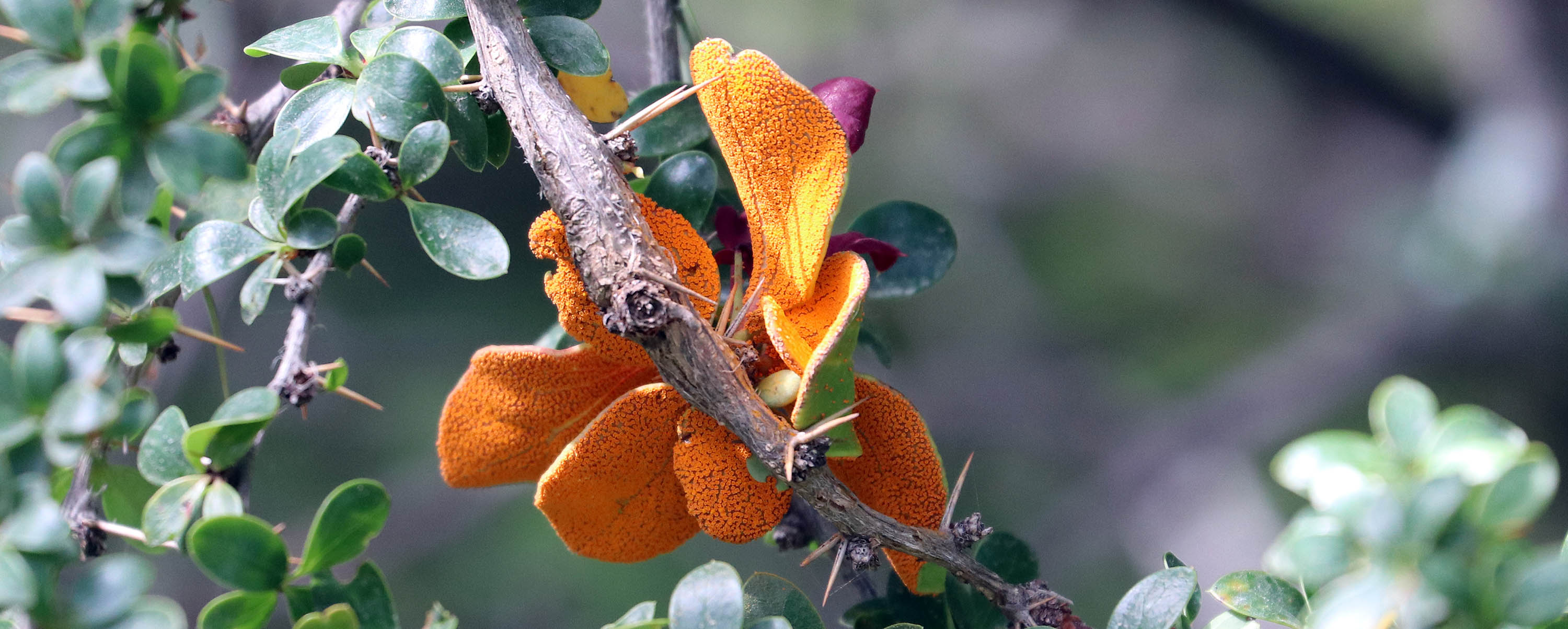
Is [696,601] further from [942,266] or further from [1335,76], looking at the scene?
[1335,76]

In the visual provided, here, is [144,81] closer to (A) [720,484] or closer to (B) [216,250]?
(B) [216,250]

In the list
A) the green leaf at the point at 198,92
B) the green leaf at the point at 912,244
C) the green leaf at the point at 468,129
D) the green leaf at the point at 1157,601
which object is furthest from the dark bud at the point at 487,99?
the green leaf at the point at 1157,601

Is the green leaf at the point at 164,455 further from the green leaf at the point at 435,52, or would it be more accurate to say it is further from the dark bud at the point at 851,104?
the dark bud at the point at 851,104

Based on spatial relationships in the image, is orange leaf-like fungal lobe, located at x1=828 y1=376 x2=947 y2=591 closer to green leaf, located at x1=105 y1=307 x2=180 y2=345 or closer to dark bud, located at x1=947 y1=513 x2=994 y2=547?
dark bud, located at x1=947 y1=513 x2=994 y2=547

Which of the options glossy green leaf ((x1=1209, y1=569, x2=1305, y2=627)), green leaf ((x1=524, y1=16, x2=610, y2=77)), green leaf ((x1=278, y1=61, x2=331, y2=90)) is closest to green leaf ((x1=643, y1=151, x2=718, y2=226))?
green leaf ((x1=524, y1=16, x2=610, y2=77))

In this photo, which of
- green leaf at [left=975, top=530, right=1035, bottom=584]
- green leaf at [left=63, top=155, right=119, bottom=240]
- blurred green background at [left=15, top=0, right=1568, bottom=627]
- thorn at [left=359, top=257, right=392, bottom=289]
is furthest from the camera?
blurred green background at [left=15, top=0, right=1568, bottom=627]
